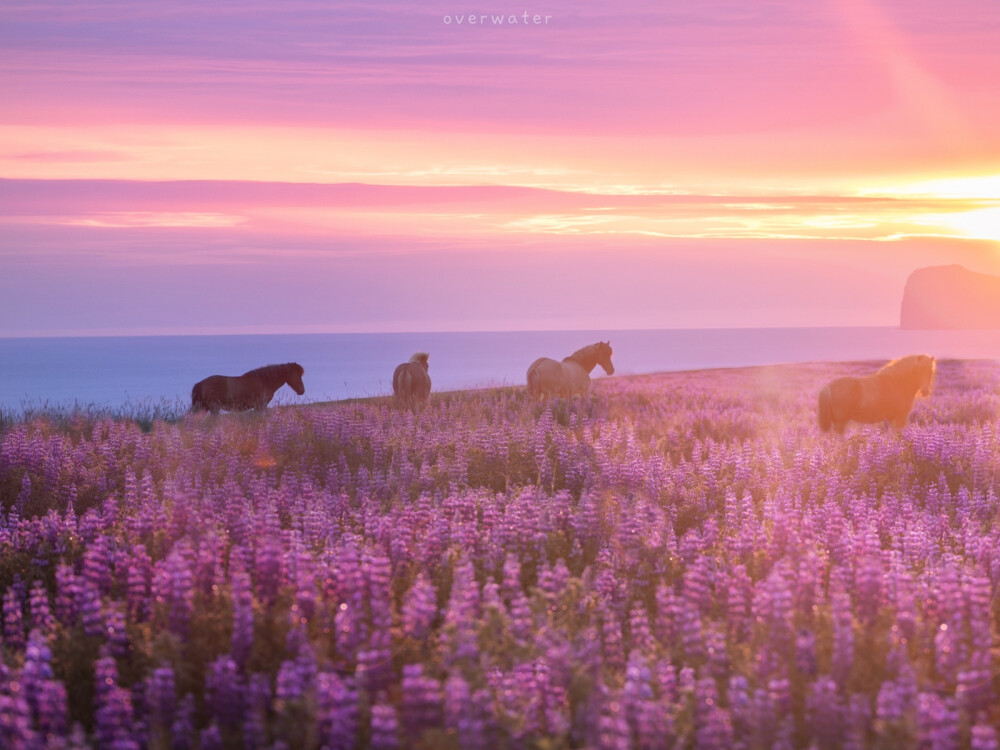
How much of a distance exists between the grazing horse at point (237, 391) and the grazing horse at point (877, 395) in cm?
1285

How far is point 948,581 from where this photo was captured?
6.18 m

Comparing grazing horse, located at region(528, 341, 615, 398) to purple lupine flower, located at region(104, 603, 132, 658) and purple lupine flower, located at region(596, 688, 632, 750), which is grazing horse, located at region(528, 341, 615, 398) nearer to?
purple lupine flower, located at region(104, 603, 132, 658)

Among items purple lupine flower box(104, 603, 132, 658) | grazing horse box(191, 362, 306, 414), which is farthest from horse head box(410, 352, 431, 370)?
purple lupine flower box(104, 603, 132, 658)

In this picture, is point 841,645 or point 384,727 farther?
point 841,645

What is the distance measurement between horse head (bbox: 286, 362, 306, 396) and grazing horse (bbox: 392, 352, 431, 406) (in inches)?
99.7

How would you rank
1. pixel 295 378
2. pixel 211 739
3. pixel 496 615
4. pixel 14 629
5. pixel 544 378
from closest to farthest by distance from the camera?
pixel 211 739, pixel 496 615, pixel 14 629, pixel 295 378, pixel 544 378

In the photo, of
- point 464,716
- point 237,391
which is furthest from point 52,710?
point 237,391

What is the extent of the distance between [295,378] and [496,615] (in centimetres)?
2052

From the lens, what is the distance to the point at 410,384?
24.5 m

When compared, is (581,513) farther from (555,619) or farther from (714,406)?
(714,406)

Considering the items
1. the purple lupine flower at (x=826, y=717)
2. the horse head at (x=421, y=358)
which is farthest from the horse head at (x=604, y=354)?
the purple lupine flower at (x=826, y=717)

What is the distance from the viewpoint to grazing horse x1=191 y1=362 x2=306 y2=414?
22.9 m

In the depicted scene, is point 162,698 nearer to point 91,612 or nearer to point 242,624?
point 242,624

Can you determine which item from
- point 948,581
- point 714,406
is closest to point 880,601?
point 948,581
